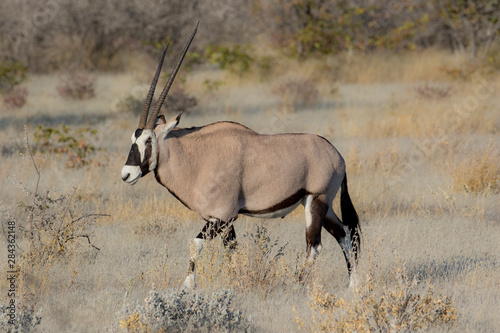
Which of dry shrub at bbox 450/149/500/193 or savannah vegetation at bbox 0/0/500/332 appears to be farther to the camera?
dry shrub at bbox 450/149/500/193

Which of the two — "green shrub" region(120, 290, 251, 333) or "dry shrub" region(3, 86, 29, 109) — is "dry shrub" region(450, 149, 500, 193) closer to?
"green shrub" region(120, 290, 251, 333)

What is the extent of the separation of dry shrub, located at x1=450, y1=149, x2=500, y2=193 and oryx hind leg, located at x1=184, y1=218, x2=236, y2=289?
4318 millimetres

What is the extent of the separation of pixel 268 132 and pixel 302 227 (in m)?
5.52

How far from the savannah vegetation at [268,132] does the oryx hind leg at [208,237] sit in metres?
0.08

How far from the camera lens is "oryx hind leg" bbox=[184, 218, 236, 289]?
5.02 meters

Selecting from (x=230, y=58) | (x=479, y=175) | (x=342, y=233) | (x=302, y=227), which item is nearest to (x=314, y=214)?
(x=342, y=233)

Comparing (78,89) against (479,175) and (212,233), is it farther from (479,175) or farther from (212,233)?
(212,233)

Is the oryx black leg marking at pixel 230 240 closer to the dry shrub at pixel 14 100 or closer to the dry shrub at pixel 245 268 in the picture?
the dry shrub at pixel 245 268

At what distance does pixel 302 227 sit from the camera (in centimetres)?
732

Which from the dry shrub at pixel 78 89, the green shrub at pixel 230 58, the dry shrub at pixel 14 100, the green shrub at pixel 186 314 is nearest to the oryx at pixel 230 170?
the green shrub at pixel 186 314

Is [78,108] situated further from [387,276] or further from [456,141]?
[387,276]

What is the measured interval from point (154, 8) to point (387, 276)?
685 inches

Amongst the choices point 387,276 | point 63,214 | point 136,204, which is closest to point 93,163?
point 136,204

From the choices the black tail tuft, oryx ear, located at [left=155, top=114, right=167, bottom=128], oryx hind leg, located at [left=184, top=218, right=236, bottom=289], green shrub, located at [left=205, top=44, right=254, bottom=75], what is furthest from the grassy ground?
green shrub, located at [left=205, top=44, right=254, bottom=75]
